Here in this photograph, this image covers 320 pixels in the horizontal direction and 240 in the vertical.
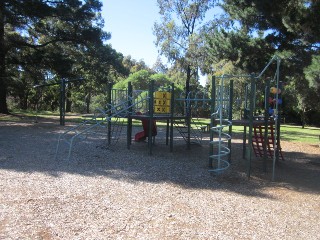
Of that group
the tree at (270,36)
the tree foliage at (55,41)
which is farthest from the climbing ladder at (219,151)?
the tree foliage at (55,41)

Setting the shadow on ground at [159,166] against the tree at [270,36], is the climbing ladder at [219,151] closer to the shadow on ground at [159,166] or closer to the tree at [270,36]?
the shadow on ground at [159,166]

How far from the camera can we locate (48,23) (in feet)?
77.9

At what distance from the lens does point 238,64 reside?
13.8 m

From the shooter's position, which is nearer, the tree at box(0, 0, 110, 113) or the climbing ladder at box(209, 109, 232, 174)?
the climbing ladder at box(209, 109, 232, 174)

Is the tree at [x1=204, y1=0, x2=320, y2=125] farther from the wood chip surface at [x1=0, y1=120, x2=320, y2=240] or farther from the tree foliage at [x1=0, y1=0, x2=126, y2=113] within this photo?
the tree foliage at [x1=0, y1=0, x2=126, y2=113]

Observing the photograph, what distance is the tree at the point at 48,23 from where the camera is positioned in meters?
18.6

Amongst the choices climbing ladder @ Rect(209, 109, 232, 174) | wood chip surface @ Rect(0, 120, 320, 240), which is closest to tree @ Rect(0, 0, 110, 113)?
wood chip surface @ Rect(0, 120, 320, 240)

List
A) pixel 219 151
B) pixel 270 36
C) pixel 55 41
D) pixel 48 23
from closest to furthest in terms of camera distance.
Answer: pixel 219 151 → pixel 270 36 → pixel 55 41 → pixel 48 23

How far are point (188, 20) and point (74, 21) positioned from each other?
2139 centimetres

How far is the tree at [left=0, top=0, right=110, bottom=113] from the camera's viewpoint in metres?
18.6

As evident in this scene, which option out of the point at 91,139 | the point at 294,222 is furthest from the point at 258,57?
the point at 294,222

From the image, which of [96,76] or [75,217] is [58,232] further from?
[96,76]

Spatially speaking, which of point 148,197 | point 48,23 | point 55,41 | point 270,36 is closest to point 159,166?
point 148,197

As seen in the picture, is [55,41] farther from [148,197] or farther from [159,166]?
[148,197]
